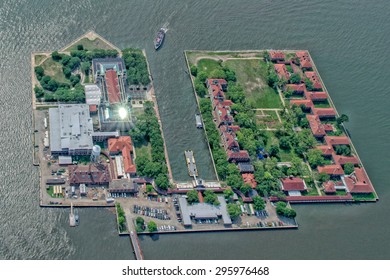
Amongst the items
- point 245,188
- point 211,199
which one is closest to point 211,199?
point 211,199

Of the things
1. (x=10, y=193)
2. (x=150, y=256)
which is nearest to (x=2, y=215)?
(x=10, y=193)

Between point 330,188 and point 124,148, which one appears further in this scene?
point 330,188

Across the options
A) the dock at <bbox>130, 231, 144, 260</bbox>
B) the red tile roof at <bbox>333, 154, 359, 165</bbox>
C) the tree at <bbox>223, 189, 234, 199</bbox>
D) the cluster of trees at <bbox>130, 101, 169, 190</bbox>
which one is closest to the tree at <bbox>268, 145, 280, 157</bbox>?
the red tile roof at <bbox>333, 154, 359, 165</bbox>

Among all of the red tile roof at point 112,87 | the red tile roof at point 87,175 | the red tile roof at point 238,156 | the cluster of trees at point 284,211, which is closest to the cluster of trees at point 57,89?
the red tile roof at point 112,87

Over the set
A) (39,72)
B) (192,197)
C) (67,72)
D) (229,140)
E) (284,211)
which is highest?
(39,72)

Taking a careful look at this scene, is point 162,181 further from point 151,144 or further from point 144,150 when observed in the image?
point 151,144

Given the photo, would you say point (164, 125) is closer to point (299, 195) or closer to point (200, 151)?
point (200, 151)

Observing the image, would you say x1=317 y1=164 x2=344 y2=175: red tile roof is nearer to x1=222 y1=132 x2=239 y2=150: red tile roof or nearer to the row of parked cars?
x1=222 y1=132 x2=239 y2=150: red tile roof
